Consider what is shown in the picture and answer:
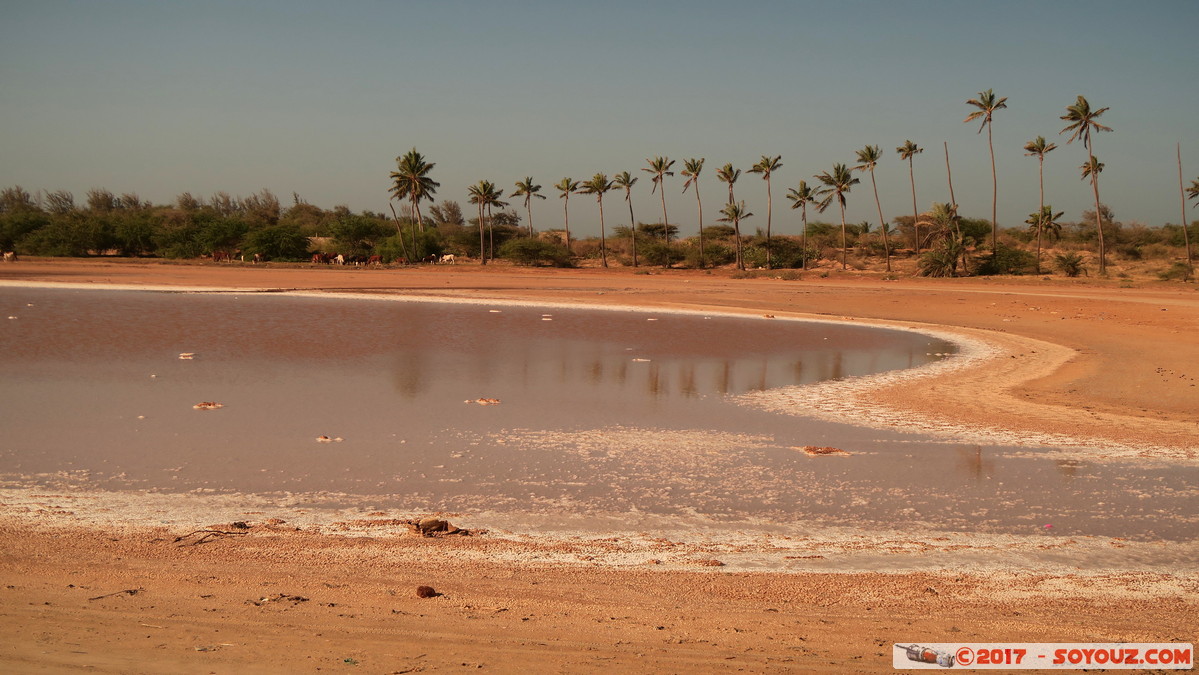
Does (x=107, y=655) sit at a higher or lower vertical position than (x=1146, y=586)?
higher

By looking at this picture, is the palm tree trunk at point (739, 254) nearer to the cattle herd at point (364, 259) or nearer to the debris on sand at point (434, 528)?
the cattle herd at point (364, 259)

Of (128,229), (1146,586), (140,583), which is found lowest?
(1146,586)

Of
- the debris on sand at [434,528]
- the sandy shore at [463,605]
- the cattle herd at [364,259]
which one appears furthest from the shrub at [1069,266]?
the debris on sand at [434,528]

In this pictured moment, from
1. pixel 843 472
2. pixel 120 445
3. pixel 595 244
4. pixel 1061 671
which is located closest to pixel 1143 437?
pixel 843 472

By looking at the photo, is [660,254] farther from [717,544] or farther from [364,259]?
[717,544]

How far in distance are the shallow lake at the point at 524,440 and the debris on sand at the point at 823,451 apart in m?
0.12

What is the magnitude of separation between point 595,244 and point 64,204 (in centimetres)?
5515

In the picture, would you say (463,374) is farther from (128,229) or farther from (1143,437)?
(128,229)

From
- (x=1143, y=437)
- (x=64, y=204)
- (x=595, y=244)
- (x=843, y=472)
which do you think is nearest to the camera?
(x=843, y=472)

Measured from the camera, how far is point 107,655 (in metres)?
3.67

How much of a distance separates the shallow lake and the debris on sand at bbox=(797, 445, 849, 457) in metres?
0.12

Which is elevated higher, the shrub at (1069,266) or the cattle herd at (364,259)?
the cattle herd at (364,259)

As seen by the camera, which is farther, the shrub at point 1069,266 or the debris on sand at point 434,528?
the shrub at point 1069,266

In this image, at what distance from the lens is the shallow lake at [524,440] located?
7219 millimetres
